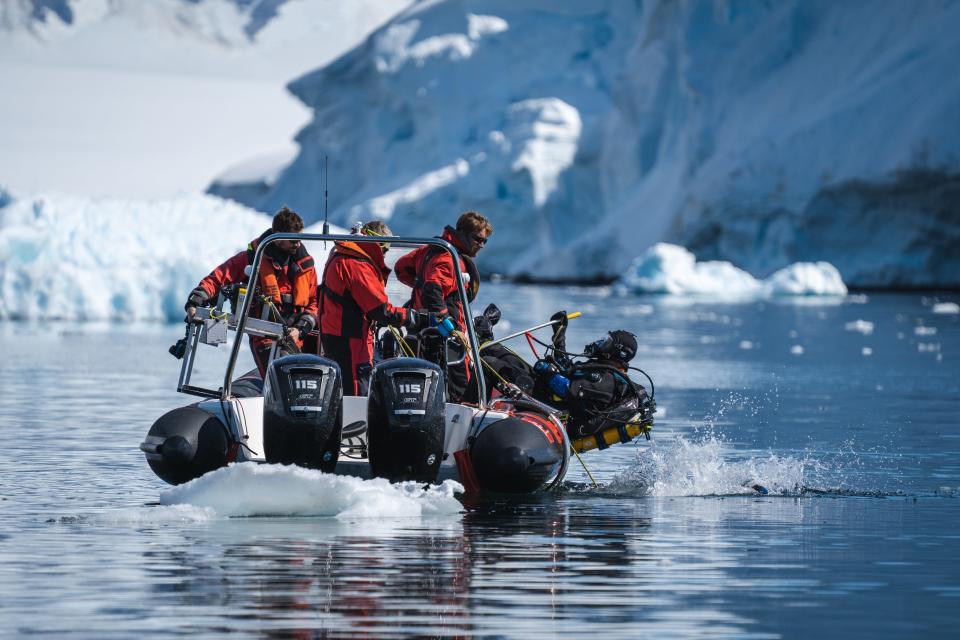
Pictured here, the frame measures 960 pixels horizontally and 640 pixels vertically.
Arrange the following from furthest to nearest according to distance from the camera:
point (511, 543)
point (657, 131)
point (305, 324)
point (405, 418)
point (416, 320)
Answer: point (657, 131), point (305, 324), point (416, 320), point (405, 418), point (511, 543)

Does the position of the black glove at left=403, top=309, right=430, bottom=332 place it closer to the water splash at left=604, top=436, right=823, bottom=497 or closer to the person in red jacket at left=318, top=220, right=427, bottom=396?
the person in red jacket at left=318, top=220, right=427, bottom=396

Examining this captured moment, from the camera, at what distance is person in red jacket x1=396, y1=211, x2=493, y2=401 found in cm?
983

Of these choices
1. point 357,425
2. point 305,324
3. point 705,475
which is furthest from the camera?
point 705,475

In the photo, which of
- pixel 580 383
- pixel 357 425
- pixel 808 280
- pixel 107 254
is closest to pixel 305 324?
pixel 357 425

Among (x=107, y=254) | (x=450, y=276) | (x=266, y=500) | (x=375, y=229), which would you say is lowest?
(x=266, y=500)

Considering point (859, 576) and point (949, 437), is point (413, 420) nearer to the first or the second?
point (859, 576)

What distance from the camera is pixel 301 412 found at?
29.1ft

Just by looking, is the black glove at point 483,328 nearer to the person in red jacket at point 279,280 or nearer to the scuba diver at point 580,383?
the scuba diver at point 580,383

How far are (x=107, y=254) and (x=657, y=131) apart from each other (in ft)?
124

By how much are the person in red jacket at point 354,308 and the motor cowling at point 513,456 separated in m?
0.76

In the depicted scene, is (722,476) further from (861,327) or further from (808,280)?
(808,280)

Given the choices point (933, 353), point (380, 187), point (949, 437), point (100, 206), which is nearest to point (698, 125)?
point (380, 187)

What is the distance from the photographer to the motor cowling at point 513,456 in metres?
9.36

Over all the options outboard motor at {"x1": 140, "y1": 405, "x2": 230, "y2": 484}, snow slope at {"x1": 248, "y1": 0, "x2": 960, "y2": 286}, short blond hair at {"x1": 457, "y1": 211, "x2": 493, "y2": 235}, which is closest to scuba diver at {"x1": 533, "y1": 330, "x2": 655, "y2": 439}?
short blond hair at {"x1": 457, "y1": 211, "x2": 493, "y2": 235}
